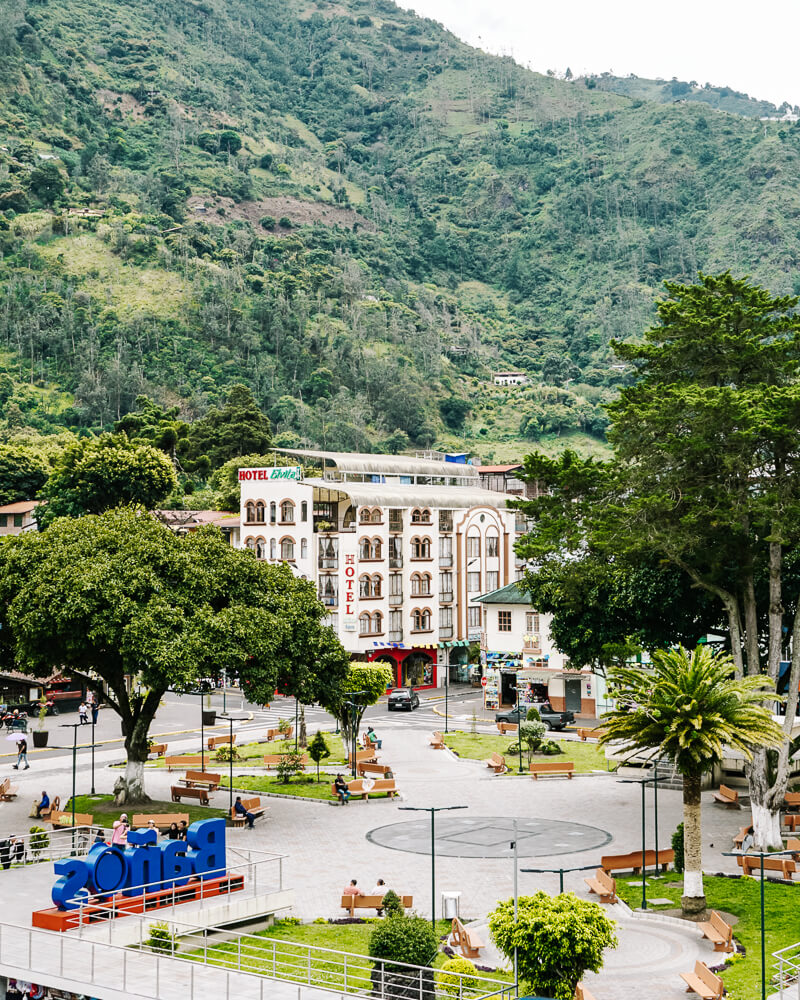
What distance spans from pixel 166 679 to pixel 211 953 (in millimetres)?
13154

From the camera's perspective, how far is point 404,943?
2370cm

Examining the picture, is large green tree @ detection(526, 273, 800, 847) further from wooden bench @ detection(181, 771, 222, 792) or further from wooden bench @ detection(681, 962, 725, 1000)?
wooden bench @ detection(181, 771, 222, 792)

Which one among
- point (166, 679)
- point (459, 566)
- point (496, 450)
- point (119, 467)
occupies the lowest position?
point (166, 679)

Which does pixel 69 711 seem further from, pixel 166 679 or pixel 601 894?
pixel 601 894

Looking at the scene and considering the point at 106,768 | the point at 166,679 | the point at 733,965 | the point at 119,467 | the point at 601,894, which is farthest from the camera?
the point at 119,467

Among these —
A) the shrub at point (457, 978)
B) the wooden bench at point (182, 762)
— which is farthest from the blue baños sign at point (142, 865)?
the wooden bench at point (182, 762)

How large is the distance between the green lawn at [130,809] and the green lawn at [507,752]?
1718cm

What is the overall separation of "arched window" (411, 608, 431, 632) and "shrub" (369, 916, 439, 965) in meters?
65.3

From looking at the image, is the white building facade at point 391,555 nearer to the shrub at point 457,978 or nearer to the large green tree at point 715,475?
the large green tree at point 715,475

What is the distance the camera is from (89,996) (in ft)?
76.3

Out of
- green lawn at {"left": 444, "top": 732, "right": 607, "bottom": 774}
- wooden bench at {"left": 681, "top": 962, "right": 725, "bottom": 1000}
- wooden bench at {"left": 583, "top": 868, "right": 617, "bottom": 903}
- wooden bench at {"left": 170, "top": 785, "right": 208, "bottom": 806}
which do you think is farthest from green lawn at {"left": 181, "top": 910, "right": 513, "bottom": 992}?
green lawn at {"left": 444, "top": 732, "right": 607, "bottom": 774}

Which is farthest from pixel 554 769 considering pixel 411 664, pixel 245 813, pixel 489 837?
pixel 411 664

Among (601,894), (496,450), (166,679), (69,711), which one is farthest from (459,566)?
(496,450)

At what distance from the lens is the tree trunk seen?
30.2 meters
